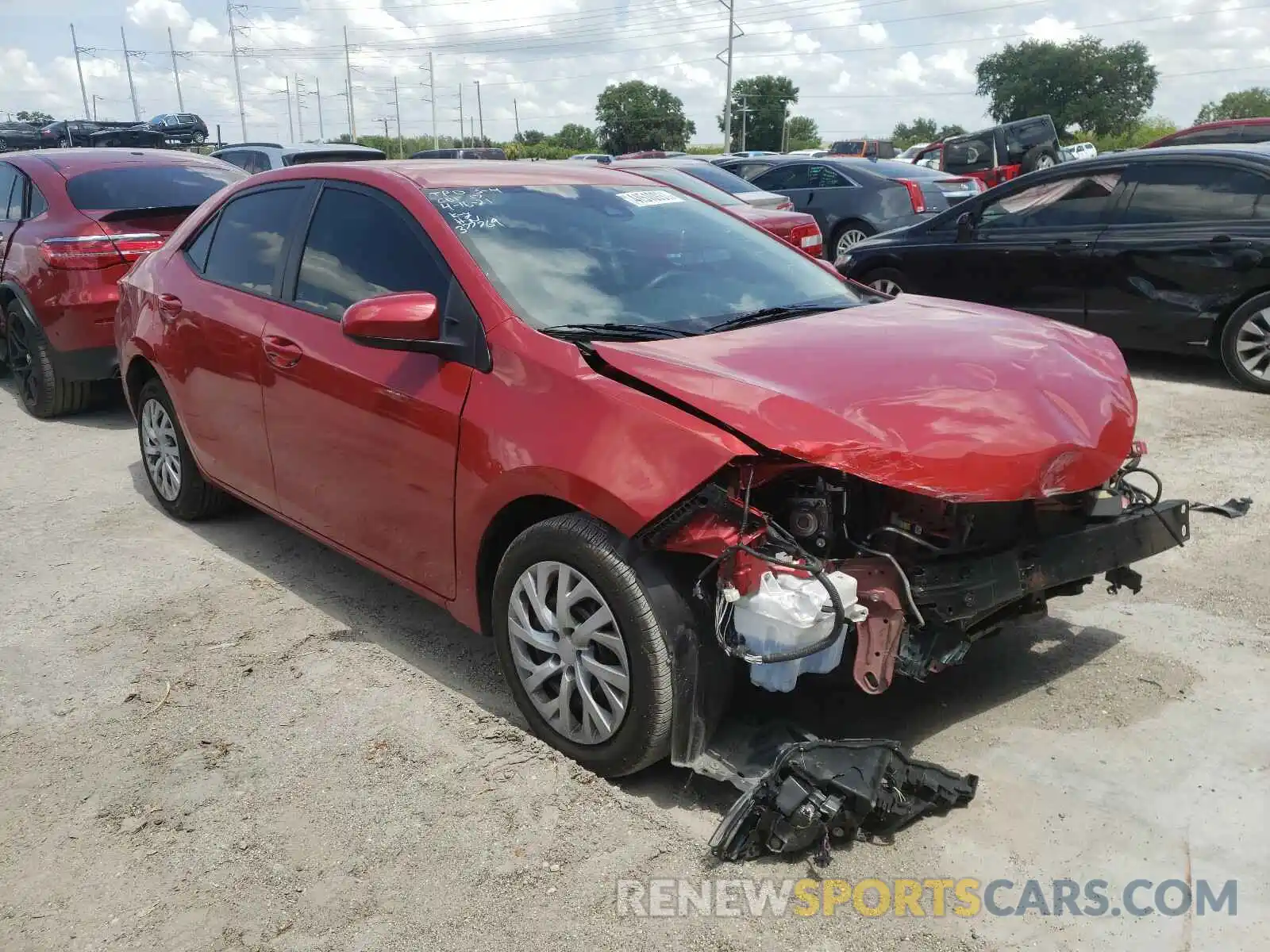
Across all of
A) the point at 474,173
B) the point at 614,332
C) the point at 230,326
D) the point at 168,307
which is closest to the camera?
the point at 614,332

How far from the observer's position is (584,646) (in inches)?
118

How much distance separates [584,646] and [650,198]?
200 cm

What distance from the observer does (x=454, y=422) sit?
131 inches

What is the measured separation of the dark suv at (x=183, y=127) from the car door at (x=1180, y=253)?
23.9m

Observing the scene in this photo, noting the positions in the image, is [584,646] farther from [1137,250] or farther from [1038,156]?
[1038,156]

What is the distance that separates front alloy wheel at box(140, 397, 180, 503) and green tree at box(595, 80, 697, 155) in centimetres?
10055

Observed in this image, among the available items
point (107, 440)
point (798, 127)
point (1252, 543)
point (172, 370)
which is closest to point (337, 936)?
point (172, 370)

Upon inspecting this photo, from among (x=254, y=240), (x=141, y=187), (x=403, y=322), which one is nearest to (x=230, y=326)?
(x=254, y=240)

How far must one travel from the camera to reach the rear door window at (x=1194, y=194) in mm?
7059

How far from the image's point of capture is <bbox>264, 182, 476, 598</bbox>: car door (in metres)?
3.45

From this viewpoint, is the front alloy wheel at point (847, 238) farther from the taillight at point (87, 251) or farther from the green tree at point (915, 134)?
the green tree at point (915, 134)

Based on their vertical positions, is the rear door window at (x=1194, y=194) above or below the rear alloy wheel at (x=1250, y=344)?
above

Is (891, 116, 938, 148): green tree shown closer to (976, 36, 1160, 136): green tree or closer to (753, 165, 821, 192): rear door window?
(976, 36, 1160, 136): green tree

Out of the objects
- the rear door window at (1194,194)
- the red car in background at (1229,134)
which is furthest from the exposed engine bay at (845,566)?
the red car in background at (1229,134)
